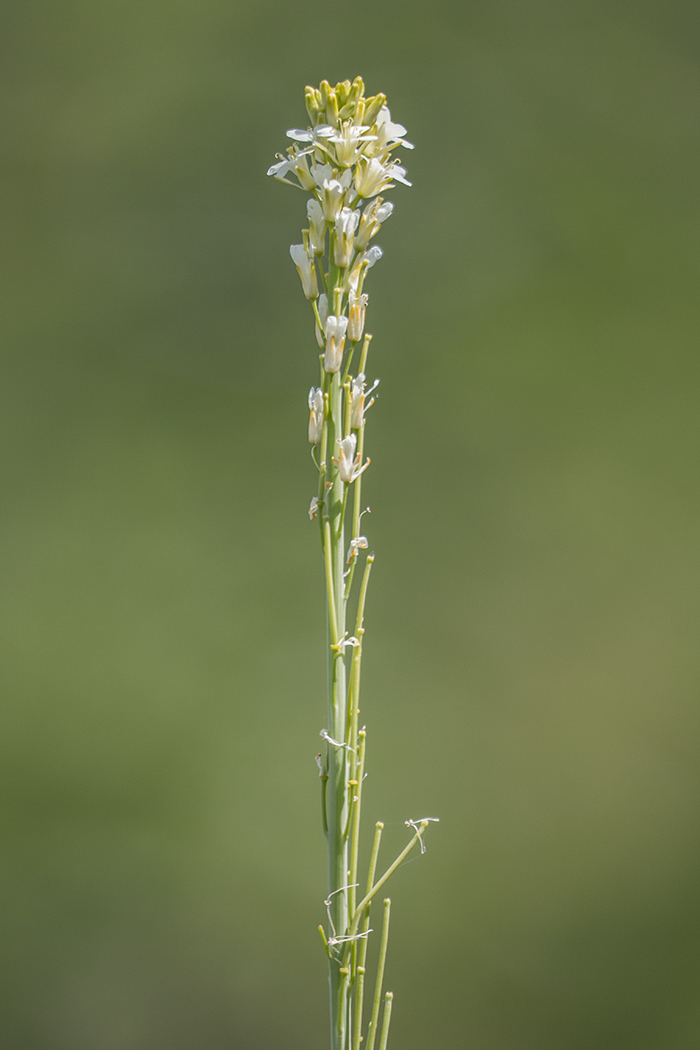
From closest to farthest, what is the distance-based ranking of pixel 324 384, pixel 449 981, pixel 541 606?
pixel 324 384, pixel 449 981, pixel 541 606

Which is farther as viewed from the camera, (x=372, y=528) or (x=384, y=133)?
(x=372, y=528)

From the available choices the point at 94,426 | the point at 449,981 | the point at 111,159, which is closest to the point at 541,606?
the point at 449,981

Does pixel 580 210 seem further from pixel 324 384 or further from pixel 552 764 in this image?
pixel 324 384

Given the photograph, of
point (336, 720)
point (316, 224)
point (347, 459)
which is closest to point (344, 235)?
point (316, 224)

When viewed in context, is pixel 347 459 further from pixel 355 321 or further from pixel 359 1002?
pixel 359 1002

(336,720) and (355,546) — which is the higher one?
(355,546)

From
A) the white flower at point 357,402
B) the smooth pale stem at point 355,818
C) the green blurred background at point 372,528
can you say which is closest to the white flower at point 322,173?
the white flower at point 357,402

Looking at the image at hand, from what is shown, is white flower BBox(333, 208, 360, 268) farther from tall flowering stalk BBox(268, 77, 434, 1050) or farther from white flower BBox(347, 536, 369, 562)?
white flower BBox(347, 536, 369, 562)
